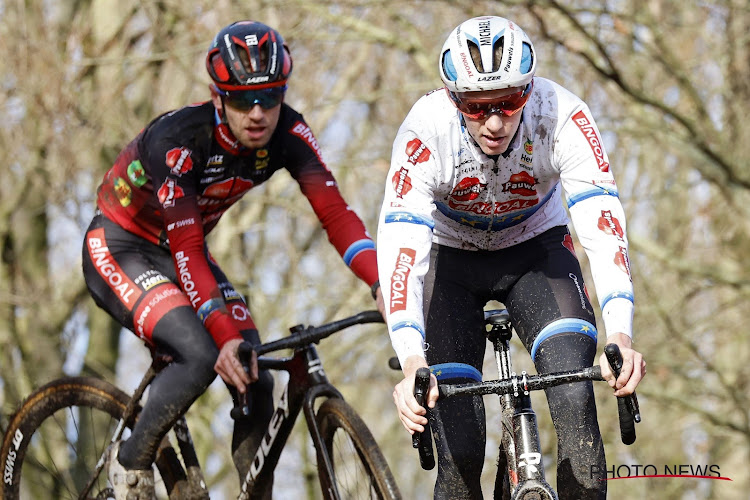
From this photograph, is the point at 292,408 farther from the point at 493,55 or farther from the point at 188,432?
the point at 493,55

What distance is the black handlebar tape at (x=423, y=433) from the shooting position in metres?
3.90

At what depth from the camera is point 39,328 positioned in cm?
1196

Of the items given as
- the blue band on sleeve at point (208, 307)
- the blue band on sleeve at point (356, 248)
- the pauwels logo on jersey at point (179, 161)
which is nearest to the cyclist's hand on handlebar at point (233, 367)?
the blue band on sleeve at point (208, 307)

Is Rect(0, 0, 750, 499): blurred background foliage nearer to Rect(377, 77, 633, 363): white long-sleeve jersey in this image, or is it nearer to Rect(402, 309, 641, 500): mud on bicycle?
Rect(377, 77, 633, 363): white long-sleeve jersey

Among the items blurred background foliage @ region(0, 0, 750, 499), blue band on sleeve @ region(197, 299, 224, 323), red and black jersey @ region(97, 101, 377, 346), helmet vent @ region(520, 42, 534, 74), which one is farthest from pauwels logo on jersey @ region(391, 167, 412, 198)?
blurred background foliage @ region(0, 0, 750, 499)

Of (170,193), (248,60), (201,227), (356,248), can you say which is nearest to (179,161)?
(170,193)

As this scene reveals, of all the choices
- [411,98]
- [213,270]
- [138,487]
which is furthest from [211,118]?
[411,98]

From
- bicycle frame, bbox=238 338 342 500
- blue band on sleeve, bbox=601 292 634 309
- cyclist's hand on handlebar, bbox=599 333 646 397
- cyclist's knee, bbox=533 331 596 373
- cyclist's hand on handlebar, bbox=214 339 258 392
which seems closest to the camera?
cyclist's hand on handlebar, bbox=599 333 646 397

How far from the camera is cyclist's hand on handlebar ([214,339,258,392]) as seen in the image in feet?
17.4

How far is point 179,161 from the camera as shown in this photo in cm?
563

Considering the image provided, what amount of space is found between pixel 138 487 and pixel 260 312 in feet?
23.2

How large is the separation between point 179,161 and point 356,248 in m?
0.96

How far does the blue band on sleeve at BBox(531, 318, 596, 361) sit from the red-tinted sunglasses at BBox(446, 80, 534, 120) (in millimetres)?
865

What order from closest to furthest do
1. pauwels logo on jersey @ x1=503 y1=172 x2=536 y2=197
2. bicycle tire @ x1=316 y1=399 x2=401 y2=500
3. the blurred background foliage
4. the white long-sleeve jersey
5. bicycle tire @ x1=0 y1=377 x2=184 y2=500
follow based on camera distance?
the white long-sleeve jersey → pauwels logo on jersey @ x1=503 y1=172 x2=536 y2=197 → bicycle tire @ x1=316 y1=399 x2=401 y2=500 → bicycle tire @ x1=0 y1=377 x2=184 y2=500 → the blurred background foliage
